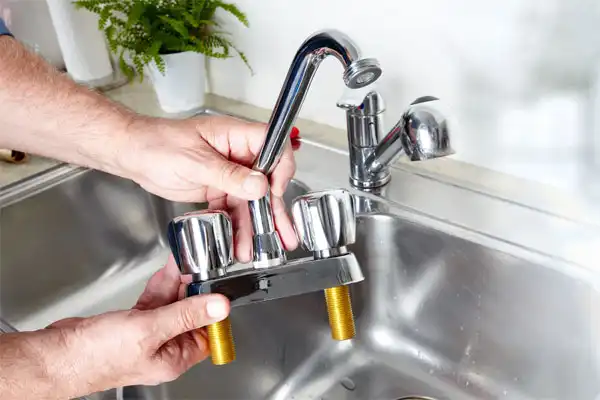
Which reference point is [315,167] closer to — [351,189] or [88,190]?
[351,189]

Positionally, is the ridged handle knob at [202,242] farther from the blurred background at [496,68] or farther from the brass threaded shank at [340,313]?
the blurred background at [496,68]

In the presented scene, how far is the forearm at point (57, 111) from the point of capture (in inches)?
26.0

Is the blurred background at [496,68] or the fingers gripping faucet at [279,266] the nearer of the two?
the fingers gripping faucet at [279,266]

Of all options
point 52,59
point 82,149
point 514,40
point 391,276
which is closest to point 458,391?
point 391,276

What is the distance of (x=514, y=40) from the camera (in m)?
0.67

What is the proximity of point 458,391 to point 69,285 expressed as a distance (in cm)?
52

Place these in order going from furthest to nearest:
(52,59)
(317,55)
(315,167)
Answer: (52,59) < (315,167) < (317,55)

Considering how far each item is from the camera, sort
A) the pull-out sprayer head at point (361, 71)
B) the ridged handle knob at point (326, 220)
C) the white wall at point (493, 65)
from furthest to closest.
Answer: the white wall at point (493, 65)
the ridged handle knob at point (326, 220)
the pull-out sprayer head at point (361, 71)

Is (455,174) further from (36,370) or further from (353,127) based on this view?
(36,370)

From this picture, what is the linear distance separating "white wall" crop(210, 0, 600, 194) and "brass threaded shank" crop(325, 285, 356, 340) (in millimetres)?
194

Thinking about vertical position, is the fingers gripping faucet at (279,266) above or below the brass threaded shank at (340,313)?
above

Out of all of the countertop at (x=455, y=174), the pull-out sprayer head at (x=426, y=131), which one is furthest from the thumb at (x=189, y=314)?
the countertop at (x=455, y=174)

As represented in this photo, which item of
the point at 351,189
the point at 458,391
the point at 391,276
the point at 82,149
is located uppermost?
the point at 82,149

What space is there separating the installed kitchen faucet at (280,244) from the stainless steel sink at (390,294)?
0.16m
